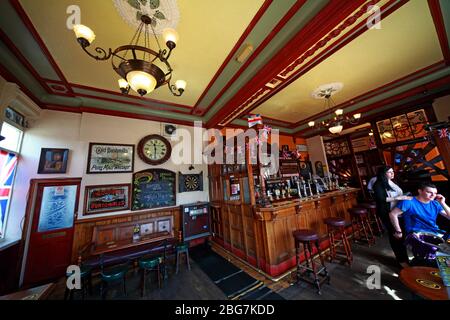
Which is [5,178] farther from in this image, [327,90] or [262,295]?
[327,90]

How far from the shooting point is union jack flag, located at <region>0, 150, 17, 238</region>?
2.53 m

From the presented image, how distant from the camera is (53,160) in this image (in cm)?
302

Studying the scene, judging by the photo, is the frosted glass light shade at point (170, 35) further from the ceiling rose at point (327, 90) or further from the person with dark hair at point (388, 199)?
the person with dark hair at point (388, 199)

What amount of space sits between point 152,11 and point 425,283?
3787mm

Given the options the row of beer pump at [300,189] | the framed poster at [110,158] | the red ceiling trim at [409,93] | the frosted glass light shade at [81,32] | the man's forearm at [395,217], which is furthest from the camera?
the row of beer pump at [300,189]

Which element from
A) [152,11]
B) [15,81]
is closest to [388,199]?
[152,11]

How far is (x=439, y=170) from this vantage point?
385 cm

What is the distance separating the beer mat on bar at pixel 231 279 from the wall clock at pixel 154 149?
8.16 feet

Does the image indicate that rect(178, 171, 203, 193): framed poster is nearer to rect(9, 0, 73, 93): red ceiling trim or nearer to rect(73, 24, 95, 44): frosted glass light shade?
rect(9, 0, 73, 93): red ceiling trim

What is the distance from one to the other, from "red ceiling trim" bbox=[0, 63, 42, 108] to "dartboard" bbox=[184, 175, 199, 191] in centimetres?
335

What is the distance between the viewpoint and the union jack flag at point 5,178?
8.30ft

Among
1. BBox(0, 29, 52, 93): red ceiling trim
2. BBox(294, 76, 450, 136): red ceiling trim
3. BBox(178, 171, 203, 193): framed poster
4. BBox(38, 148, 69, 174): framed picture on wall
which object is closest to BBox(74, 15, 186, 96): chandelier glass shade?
BBox(0, 29, 52, 93): red ceiling trim

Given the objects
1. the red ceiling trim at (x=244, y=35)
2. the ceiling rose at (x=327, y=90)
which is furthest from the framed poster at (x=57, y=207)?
the ceiling rose at (x=327, y=90)
